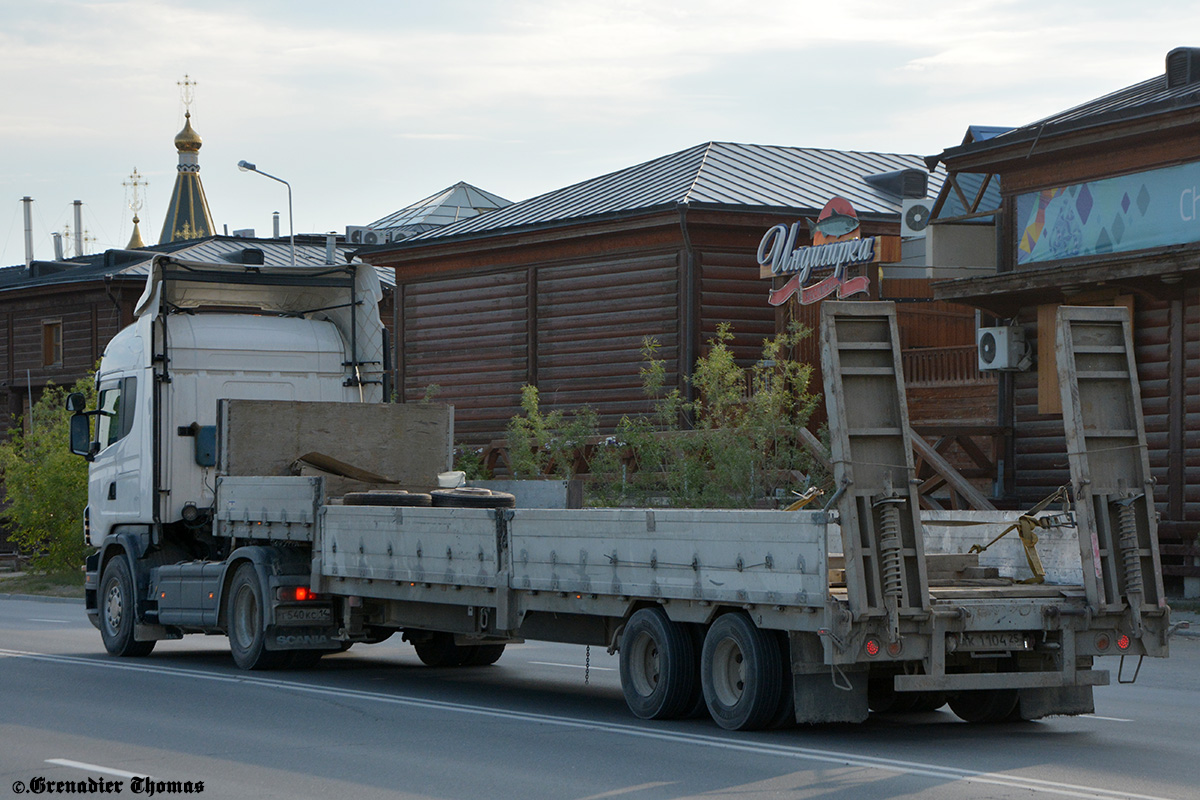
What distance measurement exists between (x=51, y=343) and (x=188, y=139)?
1269 inches

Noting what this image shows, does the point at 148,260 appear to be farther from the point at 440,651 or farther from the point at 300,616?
the point at 300,616

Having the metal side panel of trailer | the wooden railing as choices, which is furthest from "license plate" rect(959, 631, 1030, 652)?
the wooden railing

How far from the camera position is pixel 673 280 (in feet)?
99.1

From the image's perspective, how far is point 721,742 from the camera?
1004cm

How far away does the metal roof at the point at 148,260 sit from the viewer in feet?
157

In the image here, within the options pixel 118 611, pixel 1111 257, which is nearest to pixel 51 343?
pixel 118 611

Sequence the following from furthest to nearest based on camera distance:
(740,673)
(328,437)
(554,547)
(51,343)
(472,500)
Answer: (51,343) < (328,437) < (472,500) < (554,547) < (740,673)

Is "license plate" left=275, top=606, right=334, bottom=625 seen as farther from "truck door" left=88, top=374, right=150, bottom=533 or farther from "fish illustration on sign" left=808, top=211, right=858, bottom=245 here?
"fish illustration on sign" left=808, top=211, right=858, bottom=245

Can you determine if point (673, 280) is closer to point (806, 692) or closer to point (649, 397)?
point (649, 397)

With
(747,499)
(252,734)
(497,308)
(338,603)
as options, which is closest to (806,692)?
(252,734)

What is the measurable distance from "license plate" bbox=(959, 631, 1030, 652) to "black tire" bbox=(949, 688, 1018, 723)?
987 mm

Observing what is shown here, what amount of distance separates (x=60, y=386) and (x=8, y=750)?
39531 mm

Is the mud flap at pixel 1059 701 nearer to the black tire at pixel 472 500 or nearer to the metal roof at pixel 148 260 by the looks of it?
the black tire at pixel 472 500

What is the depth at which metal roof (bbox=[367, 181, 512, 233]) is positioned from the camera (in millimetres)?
45500
